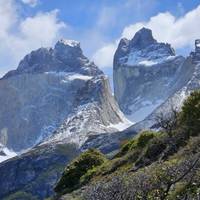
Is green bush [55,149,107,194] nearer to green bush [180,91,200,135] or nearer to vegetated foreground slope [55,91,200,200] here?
vegetated foreground slope [55,91,200,200]

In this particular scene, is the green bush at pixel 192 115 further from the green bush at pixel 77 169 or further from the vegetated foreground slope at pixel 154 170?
the green bush at pixel 77 169

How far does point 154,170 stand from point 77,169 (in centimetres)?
4300

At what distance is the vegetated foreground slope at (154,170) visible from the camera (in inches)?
1001

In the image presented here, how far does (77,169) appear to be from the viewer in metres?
78.5

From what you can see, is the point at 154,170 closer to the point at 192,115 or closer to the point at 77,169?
the point at 192,115

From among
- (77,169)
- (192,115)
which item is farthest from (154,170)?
(77,169)

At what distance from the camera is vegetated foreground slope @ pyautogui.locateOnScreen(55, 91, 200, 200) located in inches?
1001

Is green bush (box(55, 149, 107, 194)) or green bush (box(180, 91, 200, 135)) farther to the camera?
green bush (box(55, 149, 107, 194))

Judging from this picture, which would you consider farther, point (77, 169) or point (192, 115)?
point (77, 169)

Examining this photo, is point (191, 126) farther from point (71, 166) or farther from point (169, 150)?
point (71, 166)

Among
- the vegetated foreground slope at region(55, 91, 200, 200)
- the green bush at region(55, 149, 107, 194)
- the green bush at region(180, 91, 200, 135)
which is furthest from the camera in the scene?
the green bush at region(55, 149, 107, 194)

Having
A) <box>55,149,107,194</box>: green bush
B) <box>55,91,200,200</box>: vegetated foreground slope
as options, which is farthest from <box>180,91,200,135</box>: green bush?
<box>55,149,107,194</box>: green bush

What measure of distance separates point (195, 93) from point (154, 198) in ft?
148

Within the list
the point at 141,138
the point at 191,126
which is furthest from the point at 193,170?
the point at 141,138
